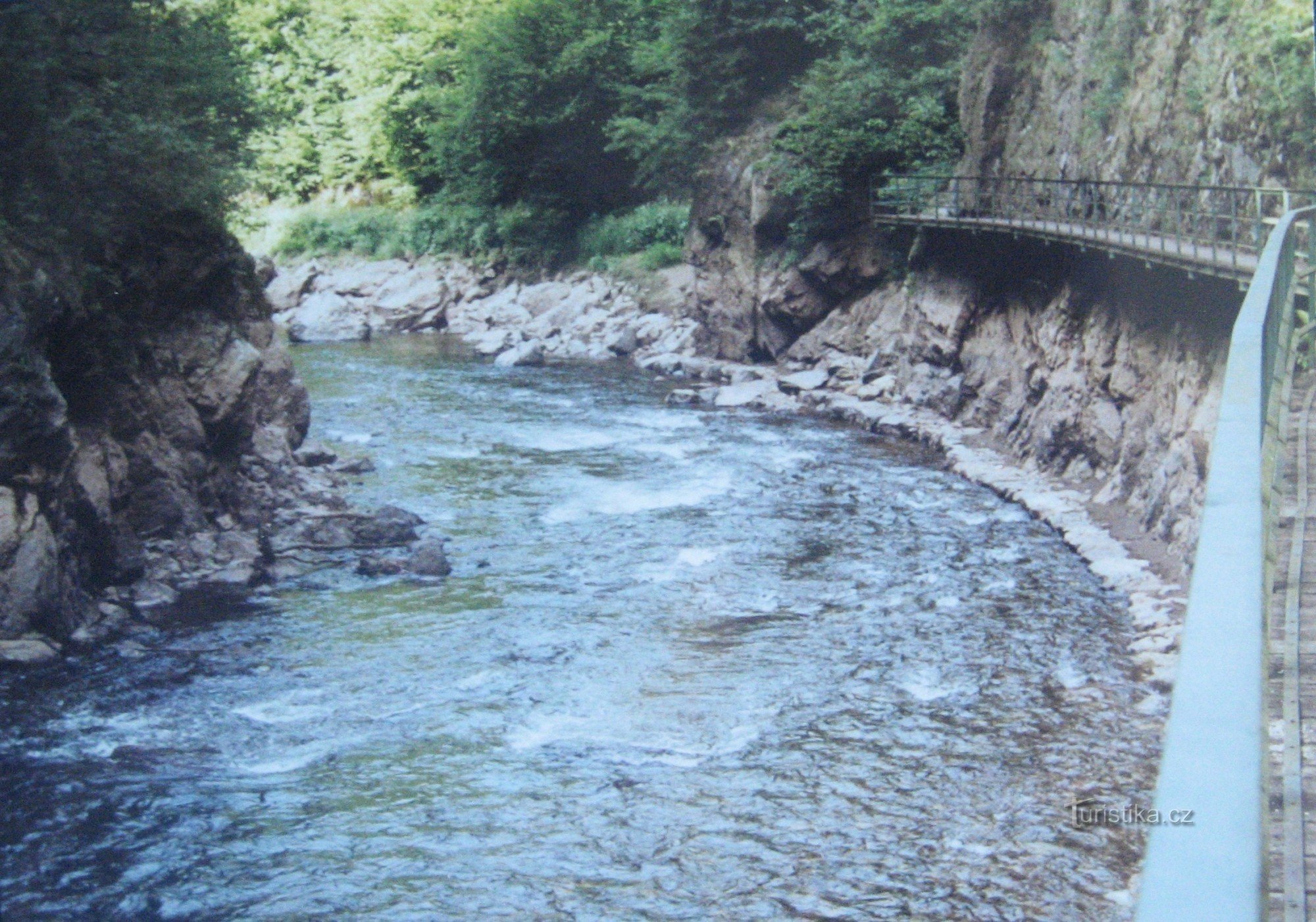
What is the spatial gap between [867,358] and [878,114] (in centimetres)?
613

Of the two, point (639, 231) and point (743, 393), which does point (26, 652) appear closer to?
point (743, 393)

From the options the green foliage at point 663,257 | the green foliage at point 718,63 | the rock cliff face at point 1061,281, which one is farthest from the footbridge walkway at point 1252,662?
the green foliage at point 663,257

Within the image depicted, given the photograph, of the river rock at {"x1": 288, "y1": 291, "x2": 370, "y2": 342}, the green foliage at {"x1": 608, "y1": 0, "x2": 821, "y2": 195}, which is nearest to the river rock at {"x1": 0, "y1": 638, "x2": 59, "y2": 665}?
the river rock at {"x1": 288, "y1": 291, "x2": 370, "y2": 342}

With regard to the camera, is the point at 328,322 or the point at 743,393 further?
the point at 328,322

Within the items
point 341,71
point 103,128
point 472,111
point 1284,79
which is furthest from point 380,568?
point 341,71

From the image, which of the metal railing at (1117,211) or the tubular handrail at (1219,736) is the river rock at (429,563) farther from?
the tubular handrail at (1219,736)

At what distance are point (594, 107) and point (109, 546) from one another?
30.5m

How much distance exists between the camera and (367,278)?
→ 1793 inches

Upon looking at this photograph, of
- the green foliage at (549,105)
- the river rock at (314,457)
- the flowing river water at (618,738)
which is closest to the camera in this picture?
the flowing river water at (618,738)

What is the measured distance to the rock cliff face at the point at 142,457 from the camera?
526 inches

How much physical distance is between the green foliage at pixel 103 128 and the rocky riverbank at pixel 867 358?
12.1m

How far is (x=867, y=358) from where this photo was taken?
30016 millimetres

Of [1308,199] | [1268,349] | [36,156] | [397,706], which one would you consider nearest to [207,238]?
[36,156]

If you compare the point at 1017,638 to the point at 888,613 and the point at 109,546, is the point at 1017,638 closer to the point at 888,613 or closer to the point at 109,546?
the point at 888,613
